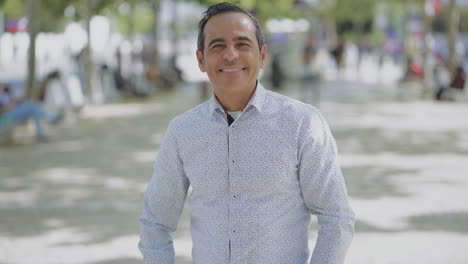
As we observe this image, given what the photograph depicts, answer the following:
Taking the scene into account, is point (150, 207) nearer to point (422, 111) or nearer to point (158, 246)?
point (158, 246)

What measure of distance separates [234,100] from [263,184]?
1.04ft

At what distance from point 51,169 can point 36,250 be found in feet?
14.5

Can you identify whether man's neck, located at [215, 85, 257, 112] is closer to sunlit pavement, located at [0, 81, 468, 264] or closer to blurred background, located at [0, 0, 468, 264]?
blurred background, located at [0, 0, 468, 264]

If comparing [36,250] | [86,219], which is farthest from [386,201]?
[36,250]

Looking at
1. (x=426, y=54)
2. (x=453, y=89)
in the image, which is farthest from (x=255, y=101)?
(x=426, y=54)

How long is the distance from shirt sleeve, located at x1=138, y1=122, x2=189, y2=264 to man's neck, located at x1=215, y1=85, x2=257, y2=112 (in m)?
0.20

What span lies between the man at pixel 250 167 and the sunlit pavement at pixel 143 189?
10.8 ft

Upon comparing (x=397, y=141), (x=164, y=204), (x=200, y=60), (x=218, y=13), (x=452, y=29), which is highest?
(x=218, y=13)

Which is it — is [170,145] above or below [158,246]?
above

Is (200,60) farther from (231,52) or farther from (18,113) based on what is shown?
(18,113)

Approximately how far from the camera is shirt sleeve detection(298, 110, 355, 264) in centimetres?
227

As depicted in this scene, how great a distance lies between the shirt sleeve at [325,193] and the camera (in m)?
2.27

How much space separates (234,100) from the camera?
7.91 ft

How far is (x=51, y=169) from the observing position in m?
10.3
